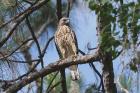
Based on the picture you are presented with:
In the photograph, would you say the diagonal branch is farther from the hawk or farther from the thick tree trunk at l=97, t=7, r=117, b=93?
the hawk

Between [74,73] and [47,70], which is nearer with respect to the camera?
[47,70]

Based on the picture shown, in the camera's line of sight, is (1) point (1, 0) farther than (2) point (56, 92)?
No

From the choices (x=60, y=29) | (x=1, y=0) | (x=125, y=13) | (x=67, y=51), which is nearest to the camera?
(x=125, y=13)

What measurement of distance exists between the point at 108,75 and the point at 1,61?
137 centimetres

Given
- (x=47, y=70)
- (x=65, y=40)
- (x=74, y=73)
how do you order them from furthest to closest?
(x=65, y=40) → (x=74, y=73) → (x=47, y=70)

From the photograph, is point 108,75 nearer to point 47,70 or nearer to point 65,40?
point 47,70

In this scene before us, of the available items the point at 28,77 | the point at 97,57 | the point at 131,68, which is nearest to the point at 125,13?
the point at 131,68

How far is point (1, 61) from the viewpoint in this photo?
4.23m

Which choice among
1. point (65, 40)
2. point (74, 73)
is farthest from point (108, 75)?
point (65, 40)

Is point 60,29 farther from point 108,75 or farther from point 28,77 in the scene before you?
point 108,75

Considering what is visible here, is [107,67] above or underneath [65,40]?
above

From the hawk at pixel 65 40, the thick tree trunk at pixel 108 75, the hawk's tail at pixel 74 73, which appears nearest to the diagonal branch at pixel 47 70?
the thick tree trunk at pixel 108 75

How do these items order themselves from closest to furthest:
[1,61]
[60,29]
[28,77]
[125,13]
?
[125,13], [28,77], [1,61], [60,29]

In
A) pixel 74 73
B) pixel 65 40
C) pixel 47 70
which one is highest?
pixel 47 70
